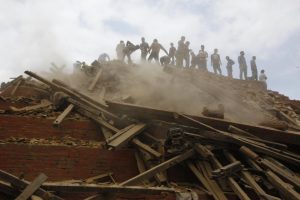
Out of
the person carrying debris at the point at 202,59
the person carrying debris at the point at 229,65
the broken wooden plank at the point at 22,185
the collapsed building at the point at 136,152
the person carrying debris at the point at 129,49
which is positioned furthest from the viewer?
the person carrying debris at the point at 229,65

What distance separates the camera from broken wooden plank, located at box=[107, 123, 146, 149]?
27.2 feet

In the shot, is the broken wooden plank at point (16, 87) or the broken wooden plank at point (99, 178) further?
the broken wooden plank at point (16, 87)

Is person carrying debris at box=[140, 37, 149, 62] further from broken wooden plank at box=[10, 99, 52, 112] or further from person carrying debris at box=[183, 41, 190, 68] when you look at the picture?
broken wooden plank at box=[10, 99, 52, 112]

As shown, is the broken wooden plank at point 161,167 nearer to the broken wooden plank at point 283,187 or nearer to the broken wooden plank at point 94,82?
the broken wooden plank at point 283,187

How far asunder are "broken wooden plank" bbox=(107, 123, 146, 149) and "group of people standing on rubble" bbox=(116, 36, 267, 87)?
1129 centimetres

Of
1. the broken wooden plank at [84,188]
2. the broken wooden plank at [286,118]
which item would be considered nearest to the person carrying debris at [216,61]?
the broken wooden plank at [286,118]

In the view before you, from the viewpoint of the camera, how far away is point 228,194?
7750 mm

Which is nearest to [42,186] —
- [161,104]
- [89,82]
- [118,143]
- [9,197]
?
[9,197]

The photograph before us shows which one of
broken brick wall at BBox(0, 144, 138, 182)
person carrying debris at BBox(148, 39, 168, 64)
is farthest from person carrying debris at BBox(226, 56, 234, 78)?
broken brick wall at BBox(0, 144, 138, 182)

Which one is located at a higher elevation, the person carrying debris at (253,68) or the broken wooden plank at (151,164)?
the person carrying debris at (253,68)

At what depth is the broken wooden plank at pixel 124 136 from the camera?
326 inches

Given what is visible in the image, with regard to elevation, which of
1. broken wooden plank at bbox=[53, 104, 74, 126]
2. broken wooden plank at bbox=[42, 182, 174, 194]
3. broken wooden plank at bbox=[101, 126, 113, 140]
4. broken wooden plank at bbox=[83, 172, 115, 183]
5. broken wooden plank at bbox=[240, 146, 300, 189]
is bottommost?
broken wooden plank at bbox=[83, 172, 115, 183]

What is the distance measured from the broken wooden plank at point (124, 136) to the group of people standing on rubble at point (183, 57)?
11.3 metres

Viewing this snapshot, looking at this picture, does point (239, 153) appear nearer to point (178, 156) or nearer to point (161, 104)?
point (178, 156)
